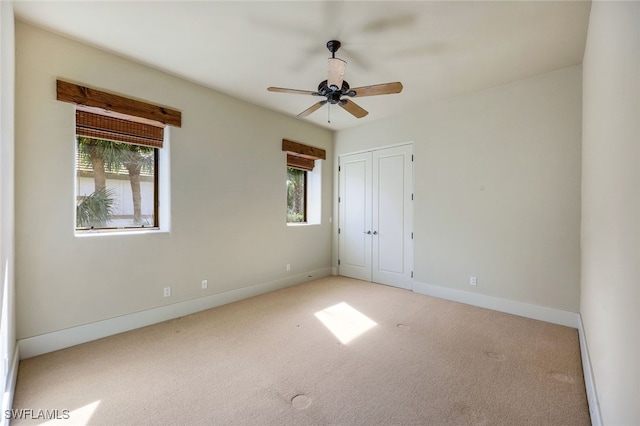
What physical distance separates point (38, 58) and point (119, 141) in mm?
889

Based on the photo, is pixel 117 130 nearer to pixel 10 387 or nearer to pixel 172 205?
pixel 172 205

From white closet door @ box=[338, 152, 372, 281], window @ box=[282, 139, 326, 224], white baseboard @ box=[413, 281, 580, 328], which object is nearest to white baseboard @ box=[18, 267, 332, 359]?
window @ box=[282, 139, 326, 224]

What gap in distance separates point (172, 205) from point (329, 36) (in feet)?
8.42

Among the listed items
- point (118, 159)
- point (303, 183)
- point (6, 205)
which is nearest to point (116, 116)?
point (118, 159)

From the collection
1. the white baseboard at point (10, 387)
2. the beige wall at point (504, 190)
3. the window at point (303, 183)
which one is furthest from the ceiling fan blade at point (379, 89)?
the white baseboard at point (10, 387)

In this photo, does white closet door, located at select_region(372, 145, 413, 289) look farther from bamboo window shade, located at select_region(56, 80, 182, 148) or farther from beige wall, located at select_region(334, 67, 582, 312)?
bamboo window shade, located at select_region(56, 80, 182, 148)

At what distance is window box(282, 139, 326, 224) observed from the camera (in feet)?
16.5

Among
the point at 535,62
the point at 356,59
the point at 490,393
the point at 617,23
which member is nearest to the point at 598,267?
the point at 490,393

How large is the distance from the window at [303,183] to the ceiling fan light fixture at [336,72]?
222 centimetres

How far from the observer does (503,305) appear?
143 inches

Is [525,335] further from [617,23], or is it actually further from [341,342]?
[617,23]

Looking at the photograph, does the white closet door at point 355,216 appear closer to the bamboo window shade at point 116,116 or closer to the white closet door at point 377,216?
the white closet door at point 377,216

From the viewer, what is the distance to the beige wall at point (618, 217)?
3.35 feet

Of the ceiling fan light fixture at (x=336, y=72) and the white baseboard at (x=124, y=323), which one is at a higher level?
the ceiling fan light fixture at (x=336, y=72)
